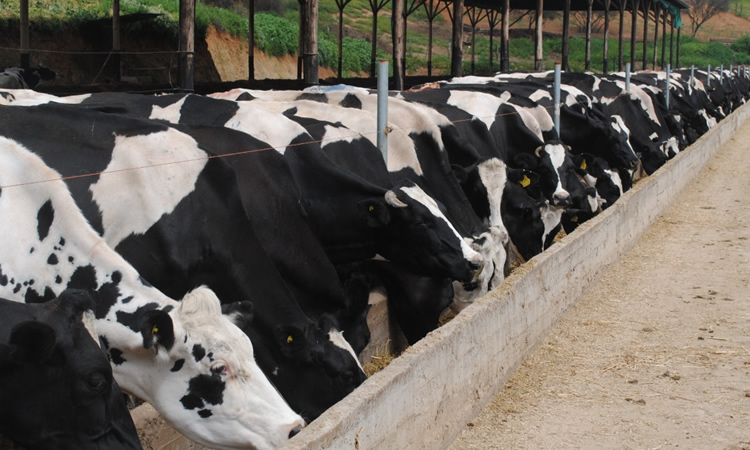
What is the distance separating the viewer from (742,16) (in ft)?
304

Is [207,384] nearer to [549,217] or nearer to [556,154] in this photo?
[549,217]

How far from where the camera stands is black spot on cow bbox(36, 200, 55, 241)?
4.20 metres

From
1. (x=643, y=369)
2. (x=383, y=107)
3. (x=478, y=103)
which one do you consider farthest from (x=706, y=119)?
(x=643, y=369)

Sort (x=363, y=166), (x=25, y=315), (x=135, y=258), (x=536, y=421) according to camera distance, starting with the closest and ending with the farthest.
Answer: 1. (x=25, y=315)
2. (x=135, y=258)
3. (x=536, y=421)
4. (x=363, y=166)

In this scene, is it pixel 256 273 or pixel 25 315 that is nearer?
pixel 25 315

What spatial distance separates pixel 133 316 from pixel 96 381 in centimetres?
66

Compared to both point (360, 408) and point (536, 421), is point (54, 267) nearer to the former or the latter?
point (360, 408)

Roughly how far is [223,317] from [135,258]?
2.81 ft

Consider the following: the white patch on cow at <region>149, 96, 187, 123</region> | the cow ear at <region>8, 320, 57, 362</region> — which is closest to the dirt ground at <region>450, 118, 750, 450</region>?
the cow ear at <region>8, 320, 57, 362</region>

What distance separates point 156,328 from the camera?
3723 millimetres

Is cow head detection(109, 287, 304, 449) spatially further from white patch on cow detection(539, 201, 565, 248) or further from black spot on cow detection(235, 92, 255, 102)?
white patch on cow detection(539, 201, 565, 248)

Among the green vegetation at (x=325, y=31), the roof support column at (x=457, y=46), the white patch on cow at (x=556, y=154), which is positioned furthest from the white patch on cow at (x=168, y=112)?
the green vegetation at (x=325, y=31)

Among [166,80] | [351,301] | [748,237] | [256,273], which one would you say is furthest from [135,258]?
[166,80]

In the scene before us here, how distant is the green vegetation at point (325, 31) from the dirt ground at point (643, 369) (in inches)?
671
